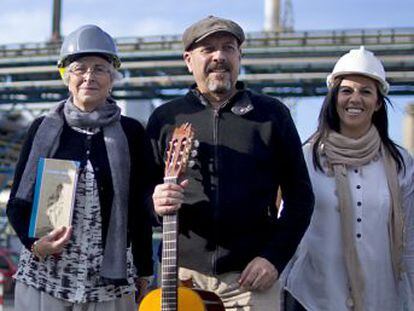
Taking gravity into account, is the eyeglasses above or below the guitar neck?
above

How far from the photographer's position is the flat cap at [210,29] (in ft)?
12.8

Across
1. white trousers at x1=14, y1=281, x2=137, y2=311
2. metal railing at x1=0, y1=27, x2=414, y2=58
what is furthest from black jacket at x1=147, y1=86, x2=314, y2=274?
metal railing at x1=0, y1=27, x2=414, y2=58

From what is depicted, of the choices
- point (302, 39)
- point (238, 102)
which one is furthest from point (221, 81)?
point (302, 39)

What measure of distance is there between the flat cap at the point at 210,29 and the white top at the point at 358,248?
39.4 inches

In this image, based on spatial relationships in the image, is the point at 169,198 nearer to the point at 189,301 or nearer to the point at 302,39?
the point at 189,301

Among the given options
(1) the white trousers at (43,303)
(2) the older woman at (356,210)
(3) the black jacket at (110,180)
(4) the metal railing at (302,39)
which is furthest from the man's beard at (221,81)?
(4) the metal railing at (302,39)

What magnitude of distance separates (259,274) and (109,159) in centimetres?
91

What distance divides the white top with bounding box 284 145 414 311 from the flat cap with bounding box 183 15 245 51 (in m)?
1.00

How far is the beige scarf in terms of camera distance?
4406 millimetres

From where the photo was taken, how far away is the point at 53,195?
3918 millimetres

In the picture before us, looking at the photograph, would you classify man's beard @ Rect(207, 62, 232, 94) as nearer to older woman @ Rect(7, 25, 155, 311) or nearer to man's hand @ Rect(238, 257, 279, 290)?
older woman @ Rect(7, 25, 155, 311)

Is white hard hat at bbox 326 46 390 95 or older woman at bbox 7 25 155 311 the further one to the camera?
white hard hat at bbox 326 46 390 95

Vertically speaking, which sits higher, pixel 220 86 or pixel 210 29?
pixel 210 29

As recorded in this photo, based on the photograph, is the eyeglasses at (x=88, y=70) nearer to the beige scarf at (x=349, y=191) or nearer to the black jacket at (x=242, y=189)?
the black jacket at (x=242, y=189)
